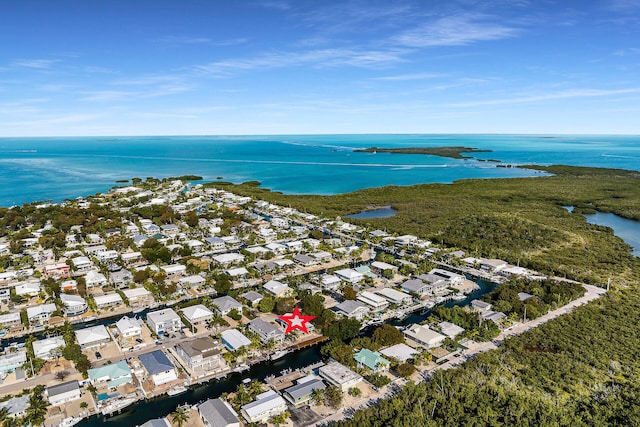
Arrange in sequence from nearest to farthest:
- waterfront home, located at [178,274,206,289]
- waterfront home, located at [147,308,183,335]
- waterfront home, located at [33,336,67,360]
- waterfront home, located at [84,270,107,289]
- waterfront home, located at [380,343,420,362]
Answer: waterfront home, located at [380,343,420,362], waterfront home, located at [33,336,67,360], waterfront home, located at [147,308,183,335], waterfront home, located at [178,274,206,289], waterfront home, located at [84,270,107,289]

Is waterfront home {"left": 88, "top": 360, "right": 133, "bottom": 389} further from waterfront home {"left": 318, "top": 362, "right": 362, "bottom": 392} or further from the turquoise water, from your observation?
the turquoise water

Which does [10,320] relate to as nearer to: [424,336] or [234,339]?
[234,339]

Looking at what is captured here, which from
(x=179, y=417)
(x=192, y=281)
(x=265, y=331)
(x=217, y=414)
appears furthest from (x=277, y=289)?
(x=179, y=417)

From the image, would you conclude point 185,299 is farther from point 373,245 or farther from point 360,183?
point 360,183

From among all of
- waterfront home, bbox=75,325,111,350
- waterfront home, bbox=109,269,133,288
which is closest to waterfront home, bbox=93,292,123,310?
waterfront home, bbox=109,269,133,288

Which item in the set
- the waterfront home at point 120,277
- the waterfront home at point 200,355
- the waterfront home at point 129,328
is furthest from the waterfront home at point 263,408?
the waterfront home at point 120,277

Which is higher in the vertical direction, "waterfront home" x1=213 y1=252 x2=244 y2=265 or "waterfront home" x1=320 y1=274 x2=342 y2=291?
"waterfront home" x1=213 y1=252 x2=244 y2=265

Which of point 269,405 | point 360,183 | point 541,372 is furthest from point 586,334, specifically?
point 360,183
